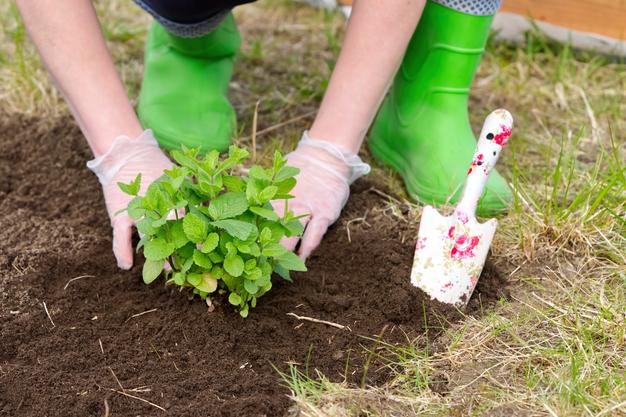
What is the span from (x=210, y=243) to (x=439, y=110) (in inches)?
32.5

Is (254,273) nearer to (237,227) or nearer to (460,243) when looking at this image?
(237,227)

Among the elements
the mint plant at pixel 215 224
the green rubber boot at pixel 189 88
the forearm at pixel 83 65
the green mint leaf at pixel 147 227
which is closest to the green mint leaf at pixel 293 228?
the mint plant at pixel 215 224

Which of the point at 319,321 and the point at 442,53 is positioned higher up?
the point at 442,53

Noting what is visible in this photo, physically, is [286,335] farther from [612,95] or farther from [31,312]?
[612,95]

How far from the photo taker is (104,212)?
6.53ft

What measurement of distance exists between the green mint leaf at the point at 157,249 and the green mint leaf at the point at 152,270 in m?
0.04

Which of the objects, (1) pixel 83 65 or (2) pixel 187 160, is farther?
(1) pixel 83 65

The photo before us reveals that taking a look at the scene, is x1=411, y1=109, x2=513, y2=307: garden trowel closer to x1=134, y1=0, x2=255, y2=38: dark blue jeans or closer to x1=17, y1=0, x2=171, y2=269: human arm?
x1=17, y1=0, x2=171, y2=269: human arm

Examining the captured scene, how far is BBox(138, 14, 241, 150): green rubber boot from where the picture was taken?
219cm

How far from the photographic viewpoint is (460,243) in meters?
1.70

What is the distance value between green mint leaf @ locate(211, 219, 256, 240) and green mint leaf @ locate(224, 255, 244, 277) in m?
0.04

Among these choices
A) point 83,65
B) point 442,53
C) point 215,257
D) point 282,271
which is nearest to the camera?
point 215,257

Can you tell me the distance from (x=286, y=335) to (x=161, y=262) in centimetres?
26

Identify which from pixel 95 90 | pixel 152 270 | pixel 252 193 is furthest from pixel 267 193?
pixel 95 90
